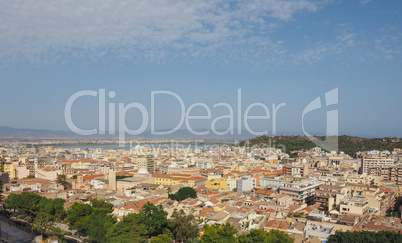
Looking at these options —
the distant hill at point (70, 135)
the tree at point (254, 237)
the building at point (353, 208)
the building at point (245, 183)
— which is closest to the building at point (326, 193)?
the building at point (353, 208)

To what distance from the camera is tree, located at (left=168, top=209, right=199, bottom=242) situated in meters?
14.0

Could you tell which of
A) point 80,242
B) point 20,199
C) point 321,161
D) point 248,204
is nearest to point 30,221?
point 20,199

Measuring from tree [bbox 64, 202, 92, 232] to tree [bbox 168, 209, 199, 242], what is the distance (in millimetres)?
4177

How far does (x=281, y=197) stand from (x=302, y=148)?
46725 millimetres

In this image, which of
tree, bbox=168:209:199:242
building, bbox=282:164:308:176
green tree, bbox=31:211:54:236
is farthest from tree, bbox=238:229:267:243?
building, bbox=282:164:308:176

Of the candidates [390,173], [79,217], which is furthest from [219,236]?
[390,173]

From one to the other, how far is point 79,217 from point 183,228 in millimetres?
5471

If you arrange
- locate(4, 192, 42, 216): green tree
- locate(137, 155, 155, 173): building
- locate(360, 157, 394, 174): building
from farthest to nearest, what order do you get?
locate(137, 155, 155, 173): building → locate(360, 157, 394, 174): building → locate(4, 192, 42, 216): green tree

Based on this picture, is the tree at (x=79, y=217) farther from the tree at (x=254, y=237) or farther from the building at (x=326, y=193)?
the building at (x=326, y=193)

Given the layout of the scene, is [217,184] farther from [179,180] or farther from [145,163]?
[145,163]

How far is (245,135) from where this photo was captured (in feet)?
600

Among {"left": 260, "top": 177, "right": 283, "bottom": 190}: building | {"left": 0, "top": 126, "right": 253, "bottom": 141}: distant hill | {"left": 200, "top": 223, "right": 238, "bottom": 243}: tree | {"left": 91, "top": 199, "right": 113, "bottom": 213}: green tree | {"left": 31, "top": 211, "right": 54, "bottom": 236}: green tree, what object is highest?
{"left": 200, "top": 223, "right": 238, "bottom": 243}: tree

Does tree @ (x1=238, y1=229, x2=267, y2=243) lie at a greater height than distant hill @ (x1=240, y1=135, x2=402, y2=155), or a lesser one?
greater

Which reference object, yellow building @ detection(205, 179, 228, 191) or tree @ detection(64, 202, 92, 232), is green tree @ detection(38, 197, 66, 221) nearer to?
tree @ detection(64, 202, 92, 232)
